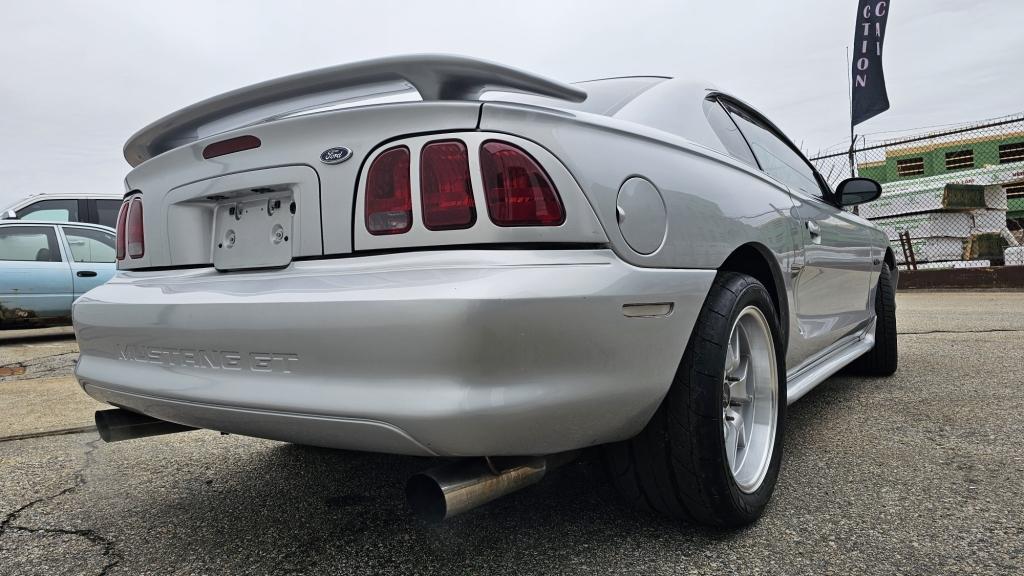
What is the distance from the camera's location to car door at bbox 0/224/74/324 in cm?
705

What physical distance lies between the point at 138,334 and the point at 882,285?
11.9ft

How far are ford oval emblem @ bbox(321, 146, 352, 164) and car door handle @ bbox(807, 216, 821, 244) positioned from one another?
1.80 m

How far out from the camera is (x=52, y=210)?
370 inches

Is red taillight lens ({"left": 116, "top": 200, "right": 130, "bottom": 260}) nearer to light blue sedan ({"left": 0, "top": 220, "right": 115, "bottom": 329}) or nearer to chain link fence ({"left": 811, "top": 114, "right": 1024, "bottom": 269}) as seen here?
light blue sedan ({"left": 0, "top": 220, "right": 115, "bottom": 329})

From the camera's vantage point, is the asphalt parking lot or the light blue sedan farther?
the light blue sedan

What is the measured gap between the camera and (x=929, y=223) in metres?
13.2

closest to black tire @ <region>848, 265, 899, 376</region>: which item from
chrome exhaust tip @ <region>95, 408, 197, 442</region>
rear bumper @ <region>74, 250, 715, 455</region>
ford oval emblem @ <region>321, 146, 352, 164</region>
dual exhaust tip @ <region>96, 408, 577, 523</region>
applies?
rear bumper @ <region>74, 250, 715, 455</region>

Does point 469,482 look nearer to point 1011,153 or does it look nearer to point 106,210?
point 106,210

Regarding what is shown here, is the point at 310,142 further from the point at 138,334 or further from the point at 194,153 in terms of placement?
the point at 138,334

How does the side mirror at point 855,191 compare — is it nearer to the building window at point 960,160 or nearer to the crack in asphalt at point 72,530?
the crack in asphalt at point 72,530

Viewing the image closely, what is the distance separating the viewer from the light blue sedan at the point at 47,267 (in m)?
7.08

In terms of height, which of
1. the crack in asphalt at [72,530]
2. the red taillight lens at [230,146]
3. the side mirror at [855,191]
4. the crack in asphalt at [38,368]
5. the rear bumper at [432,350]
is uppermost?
the red taillight lens at [230,146]

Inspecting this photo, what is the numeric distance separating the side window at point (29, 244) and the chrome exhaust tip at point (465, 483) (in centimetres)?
761

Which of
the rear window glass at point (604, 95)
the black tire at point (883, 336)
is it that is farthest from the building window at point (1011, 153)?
the rear window glass at point (604, 95)
